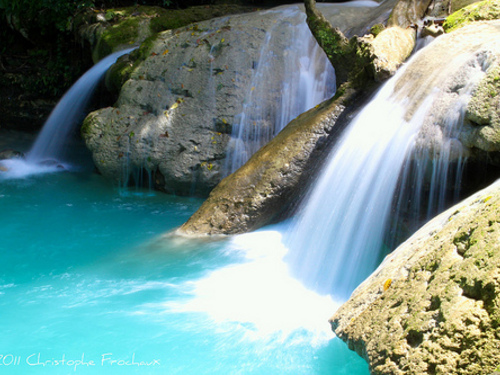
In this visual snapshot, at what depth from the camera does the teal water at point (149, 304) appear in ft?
9.76

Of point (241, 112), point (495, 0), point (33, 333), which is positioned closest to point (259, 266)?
point (33, 333)

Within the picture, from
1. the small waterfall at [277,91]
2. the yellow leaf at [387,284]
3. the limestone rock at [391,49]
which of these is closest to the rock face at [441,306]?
the yellow leaf at [387,284]

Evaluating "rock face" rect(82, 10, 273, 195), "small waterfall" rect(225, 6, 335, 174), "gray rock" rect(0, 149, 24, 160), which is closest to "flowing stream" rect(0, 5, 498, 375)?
"rock face" rect(82, 10, 273, 195)

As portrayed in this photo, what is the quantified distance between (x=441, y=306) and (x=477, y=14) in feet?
14.2

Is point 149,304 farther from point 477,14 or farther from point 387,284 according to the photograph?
point 477,14

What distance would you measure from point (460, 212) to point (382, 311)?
2.37 feet

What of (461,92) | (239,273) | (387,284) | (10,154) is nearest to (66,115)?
(10,154)

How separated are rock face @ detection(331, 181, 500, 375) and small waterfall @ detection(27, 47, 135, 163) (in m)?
7.62

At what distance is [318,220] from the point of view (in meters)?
4.43

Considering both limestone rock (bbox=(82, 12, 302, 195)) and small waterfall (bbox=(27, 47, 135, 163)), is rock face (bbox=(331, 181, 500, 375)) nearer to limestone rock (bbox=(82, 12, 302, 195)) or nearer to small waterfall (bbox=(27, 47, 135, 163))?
limestone rock (bbox=(82, 12, 302, 195))

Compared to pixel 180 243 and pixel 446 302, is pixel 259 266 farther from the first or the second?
pixel 446 302

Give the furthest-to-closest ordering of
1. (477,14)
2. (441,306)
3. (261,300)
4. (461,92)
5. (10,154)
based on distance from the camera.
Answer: (10,154), (477,14), (261,300), (461,92), (441,306)

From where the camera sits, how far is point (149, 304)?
3.69m

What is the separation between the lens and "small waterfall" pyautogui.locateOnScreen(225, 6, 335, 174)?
6.69 meters
